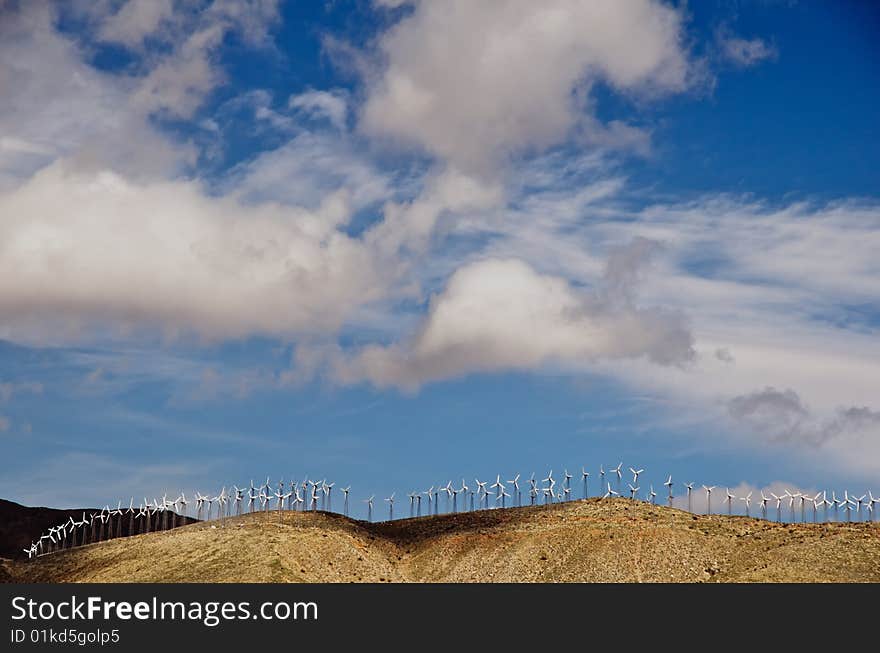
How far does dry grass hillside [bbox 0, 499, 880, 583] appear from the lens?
14088 centimetres

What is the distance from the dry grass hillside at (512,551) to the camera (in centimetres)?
14088

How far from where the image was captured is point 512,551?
157m

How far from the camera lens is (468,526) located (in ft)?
591
